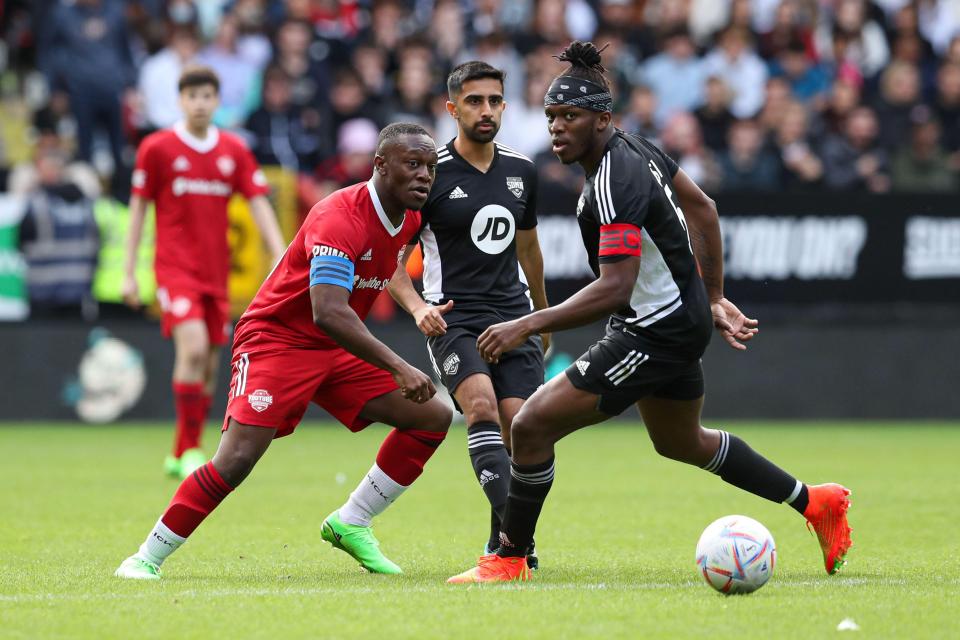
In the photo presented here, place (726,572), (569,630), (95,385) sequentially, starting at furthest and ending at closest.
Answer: (95,385) < (726,572) < (569,630)

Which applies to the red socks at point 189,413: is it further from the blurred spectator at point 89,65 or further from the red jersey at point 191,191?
the blurred spectator at point 89,65

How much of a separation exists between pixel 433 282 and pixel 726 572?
7.93ft

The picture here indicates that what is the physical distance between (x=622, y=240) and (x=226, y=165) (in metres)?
5.68

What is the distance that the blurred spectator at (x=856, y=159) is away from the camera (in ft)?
55.5

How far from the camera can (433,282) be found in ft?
25.9

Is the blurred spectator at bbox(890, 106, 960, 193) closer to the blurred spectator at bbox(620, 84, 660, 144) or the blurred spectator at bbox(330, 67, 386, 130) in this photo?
the blurred spectator at bbox(620, 84, 660, 144)

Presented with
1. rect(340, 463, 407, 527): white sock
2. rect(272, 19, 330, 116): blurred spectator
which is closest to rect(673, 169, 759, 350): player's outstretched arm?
rect(340, 463, 407, 527): white sock

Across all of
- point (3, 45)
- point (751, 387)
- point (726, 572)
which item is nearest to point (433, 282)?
point (726, 572)

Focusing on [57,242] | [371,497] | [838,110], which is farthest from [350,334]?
[838,110]

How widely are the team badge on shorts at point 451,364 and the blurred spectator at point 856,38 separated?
493 inches

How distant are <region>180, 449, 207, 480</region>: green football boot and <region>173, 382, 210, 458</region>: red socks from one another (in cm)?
5

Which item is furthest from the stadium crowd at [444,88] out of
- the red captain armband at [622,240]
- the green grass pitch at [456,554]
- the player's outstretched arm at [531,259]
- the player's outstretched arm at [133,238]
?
the red captain armband at [622,240]

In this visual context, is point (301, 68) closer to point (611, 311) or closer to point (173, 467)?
point (173, 467)

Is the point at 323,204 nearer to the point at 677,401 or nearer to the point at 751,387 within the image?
the point at 677,401
